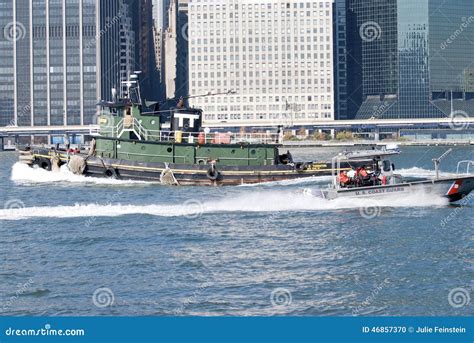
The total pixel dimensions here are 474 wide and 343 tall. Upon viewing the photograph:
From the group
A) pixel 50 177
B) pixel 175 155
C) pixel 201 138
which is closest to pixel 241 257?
pixel 175 155

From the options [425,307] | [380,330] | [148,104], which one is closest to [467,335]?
[380,330]

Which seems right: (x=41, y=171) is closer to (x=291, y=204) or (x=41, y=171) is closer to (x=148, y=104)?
(x=148, y=104)

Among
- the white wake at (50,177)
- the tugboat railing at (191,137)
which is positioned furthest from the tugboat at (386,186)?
the white wake at (50,177)

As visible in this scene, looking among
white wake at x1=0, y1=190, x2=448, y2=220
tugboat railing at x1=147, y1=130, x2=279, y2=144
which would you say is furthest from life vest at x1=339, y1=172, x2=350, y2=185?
tugboat railing at x1=147, y1=130, x2=279, y2=144

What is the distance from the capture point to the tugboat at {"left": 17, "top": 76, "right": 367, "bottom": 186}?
2414 inches

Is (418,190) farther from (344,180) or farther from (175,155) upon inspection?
(175,155)

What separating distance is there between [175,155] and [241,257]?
31.7m

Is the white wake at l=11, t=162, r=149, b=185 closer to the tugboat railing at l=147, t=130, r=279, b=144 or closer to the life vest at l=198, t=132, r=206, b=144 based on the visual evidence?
the tugboat railing at l=147, t=130, r=279, b=144

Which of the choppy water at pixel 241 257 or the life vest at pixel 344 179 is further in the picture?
the life vest at pixel 344 179

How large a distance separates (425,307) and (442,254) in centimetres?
768

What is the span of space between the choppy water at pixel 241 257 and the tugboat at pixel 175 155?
479 inches

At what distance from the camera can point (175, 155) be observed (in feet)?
204

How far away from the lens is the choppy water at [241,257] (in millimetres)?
24359

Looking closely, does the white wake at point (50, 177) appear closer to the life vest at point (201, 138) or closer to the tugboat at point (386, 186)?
the life vest at point (201, 138)
